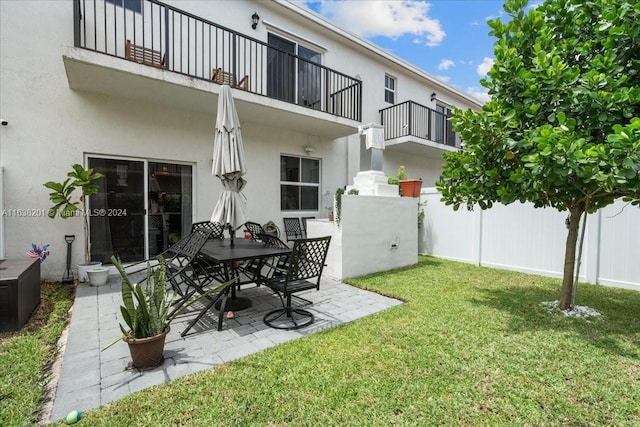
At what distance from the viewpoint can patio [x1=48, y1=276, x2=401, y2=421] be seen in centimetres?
257

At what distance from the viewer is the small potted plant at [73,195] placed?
5129mm

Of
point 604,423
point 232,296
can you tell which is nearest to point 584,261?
point 604,423

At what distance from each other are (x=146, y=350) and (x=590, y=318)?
5443mm

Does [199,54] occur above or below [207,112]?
above

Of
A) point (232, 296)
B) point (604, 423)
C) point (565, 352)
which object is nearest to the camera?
point (604, 423)

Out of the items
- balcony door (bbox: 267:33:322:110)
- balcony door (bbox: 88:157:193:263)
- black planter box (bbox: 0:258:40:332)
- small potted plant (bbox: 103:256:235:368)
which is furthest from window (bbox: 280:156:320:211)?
small potted plant (bbox: 103:256:235:368)

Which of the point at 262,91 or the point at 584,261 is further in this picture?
the point at 262,91

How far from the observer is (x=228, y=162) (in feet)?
14.9

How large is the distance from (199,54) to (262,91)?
1630 mm

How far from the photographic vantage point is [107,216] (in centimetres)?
612

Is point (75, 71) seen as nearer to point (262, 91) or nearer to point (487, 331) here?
point (262, 91)

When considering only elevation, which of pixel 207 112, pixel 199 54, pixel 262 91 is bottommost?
pixel 207 112

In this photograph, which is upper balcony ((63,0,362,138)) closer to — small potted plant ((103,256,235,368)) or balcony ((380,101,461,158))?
balcony ((380,101,461,158))

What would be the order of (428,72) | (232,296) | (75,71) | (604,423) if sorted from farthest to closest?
(428,72) → (75,71) → (232,296) → (604,423)
